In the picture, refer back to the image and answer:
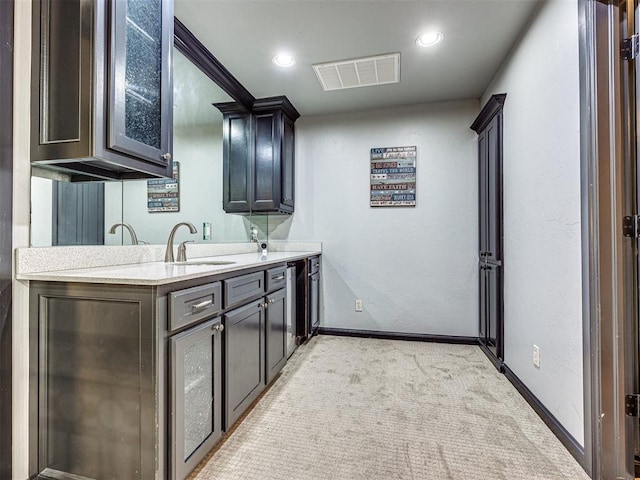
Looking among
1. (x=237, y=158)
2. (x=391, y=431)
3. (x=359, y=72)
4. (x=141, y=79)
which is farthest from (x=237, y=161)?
(x=391, y=431)

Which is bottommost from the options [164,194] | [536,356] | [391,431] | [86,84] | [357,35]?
[391,431]

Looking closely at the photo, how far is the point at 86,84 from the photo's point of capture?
4.12 ft

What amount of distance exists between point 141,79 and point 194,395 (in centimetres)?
150

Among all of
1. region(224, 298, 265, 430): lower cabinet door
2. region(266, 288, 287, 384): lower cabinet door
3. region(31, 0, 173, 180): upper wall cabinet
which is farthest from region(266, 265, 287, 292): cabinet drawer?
region(31, 0, 173, 180): upper wall cabinet

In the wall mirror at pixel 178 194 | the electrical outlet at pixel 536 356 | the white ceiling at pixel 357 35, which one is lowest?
the electrical outlet at pixel 536 356

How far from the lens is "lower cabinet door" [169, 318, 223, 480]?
1271 millimetres

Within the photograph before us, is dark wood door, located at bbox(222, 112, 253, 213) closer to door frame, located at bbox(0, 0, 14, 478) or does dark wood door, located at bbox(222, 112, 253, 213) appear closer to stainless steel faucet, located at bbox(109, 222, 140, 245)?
stainless steel faucet, located at bbox(109, 222, 140, 245)

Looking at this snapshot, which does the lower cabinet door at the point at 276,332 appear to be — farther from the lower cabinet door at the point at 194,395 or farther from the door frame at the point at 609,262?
the door frame at the point at 609,262

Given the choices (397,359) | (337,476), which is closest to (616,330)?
(337,476)

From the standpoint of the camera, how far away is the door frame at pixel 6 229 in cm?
125

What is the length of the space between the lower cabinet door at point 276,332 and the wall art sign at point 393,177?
1656 mm

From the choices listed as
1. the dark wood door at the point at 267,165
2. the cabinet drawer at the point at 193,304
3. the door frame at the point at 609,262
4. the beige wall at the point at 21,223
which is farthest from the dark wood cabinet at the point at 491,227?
the beige wall at the point at 21,223

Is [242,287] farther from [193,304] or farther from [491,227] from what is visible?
[491,227]

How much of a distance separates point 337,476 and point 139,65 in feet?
6.89
